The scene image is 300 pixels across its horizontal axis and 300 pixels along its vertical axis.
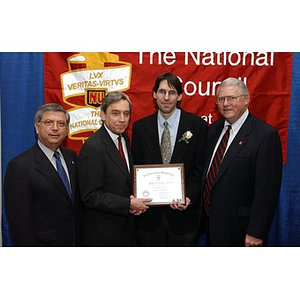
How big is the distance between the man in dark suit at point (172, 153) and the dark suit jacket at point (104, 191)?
27cm

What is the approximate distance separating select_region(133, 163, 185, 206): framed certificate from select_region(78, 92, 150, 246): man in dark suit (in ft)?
0.26

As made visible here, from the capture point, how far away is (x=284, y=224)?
12.2ft

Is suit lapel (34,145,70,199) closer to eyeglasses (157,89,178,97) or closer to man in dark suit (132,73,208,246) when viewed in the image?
man in dark suit (132,73,208,246)

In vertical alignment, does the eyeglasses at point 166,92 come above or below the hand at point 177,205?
above

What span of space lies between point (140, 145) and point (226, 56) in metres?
1.34

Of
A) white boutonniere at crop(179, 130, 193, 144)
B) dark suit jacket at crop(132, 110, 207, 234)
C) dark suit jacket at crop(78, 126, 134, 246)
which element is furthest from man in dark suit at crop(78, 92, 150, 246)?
white boutonniere at crop(179, 130, 193, 144)

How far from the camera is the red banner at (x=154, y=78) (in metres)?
3.49

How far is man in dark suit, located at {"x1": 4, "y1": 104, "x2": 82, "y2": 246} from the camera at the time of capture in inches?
93.6

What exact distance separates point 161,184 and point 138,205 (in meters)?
0.25

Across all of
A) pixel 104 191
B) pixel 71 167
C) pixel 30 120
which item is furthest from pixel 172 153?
pixel 30 120

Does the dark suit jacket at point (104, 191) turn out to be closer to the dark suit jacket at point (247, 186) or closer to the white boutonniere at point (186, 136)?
the white boutonniere at point (186, 136)

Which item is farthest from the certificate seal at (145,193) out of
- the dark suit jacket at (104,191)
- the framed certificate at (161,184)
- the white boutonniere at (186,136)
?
the white boutonniere at (186,136)

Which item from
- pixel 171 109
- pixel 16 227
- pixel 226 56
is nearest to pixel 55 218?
pixel 16 227

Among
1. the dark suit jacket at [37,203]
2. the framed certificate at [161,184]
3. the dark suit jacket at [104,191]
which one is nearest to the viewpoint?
the dark suit jacket at [37,203]
